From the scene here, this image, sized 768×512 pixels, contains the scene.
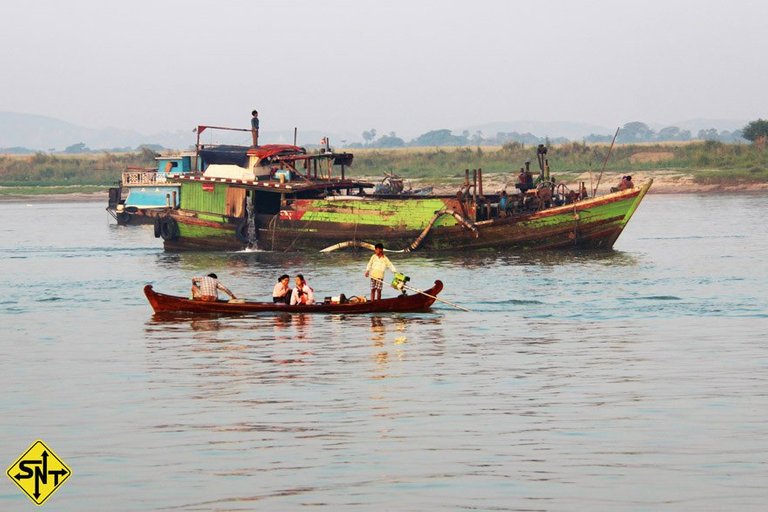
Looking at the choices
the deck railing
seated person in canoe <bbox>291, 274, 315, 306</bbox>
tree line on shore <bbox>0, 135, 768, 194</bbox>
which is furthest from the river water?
tree line on shore <bbox>0, 135, 768, 194</bbox>

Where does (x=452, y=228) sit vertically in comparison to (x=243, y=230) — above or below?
above

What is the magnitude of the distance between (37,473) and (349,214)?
35641 mm

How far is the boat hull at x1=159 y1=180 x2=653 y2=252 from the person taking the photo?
45.9m

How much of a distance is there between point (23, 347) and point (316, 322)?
6.50 metres

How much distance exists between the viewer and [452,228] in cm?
4675

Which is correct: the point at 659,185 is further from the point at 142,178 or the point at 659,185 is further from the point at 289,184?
the point at 289,184

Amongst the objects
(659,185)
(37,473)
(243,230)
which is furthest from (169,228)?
(659,185)

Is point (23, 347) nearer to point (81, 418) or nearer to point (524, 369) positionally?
point (81, 418)

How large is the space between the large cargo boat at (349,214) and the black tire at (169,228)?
0.13 ft

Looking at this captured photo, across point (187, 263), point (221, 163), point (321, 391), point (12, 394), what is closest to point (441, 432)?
point (321, 391)

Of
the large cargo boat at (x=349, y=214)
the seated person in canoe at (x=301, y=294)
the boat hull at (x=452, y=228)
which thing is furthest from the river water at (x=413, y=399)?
the large cargo boat at (x=349, y=214)

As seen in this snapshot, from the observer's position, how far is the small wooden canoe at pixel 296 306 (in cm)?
2947

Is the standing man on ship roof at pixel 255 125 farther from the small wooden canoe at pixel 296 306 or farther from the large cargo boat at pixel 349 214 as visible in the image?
the small wooden canoe at pixel 296 306

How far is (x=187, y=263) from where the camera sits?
4859cm
